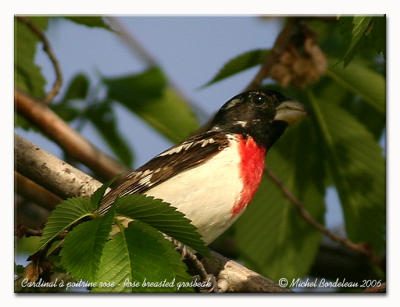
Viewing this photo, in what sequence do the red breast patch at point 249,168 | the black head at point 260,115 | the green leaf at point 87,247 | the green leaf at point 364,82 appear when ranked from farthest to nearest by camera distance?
the green leaf at point 364,82 < the black head at point 260,115 < the red breast patch at point 249,168 < the green leaf at point 87,247

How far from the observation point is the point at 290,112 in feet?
10.9

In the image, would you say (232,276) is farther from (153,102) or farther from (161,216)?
(153,102)

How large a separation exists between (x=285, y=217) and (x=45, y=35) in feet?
5.02

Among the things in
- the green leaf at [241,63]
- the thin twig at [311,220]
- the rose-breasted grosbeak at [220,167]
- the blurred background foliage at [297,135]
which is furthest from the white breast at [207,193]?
the blurred background foliage at [297,135]

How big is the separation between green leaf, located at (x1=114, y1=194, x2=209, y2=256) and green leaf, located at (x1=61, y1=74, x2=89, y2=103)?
191 centimetres

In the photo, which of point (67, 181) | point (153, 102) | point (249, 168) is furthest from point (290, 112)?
point (67, 181)

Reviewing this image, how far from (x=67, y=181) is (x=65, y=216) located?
84 centimetres

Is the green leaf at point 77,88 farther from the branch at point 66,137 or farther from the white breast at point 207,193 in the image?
the white breast at point 207,193

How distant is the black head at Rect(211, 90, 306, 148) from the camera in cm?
331

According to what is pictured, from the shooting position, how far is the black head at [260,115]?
10.9 ft

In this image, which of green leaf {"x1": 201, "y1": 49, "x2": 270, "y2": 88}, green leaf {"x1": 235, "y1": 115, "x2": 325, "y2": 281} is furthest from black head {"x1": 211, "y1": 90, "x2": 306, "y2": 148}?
green leaf {"x1": 235, "y1": 115, "x2": 325, "y2": 281}

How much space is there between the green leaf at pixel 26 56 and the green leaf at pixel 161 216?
1.83m

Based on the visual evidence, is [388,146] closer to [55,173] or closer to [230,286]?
[230,286]

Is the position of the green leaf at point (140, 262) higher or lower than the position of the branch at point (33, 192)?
higher
